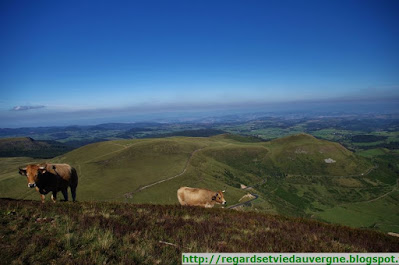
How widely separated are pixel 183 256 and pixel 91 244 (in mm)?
3199

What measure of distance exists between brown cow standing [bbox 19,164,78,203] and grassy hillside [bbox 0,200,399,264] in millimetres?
4801

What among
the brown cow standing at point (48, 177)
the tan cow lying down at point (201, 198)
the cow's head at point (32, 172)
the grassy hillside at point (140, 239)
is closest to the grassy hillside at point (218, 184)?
the tan cow lying down at point (201, 198)

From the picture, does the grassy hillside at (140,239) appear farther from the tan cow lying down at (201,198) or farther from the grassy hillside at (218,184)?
the grassy hillside at (218,184)

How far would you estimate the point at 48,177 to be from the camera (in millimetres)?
17406

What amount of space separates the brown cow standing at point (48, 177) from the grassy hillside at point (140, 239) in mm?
4801

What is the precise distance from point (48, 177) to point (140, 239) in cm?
1374

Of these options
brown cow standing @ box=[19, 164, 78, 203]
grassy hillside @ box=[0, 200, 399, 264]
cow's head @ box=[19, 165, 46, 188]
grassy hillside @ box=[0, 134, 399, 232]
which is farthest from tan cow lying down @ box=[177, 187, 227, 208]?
grassy hillside @ box=[0, 134, 399, 232]

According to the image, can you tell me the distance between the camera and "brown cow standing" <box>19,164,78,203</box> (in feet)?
50.7

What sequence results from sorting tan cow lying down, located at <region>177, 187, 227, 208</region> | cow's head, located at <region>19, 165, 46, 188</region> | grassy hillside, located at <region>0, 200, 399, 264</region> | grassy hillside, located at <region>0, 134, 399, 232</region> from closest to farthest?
1. grassy hillside, located at <region>0, 200, 399, 264</region>
2. cow's head, located at <region>19, 165, 46, 188</region>
3. tan cow lying down, located at <region>177, 187, 227, 208</region>
4. grassy hillside, located at <region>0, 134, 399, 232</region>

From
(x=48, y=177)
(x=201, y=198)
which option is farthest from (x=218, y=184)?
(x=48, y=177)

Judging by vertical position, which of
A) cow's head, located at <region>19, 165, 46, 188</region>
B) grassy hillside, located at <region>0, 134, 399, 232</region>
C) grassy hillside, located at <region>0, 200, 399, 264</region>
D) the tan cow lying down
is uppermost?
cow's head, located at <region>19, 165, 46, 188</region>

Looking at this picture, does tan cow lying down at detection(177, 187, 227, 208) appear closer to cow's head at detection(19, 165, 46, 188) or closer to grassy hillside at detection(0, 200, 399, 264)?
grassy hillside at detection(0, 200, 399, 264)

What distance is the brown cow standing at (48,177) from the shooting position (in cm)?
1545

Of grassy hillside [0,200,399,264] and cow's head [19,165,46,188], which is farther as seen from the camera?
cow's head [19,165,46,188]
